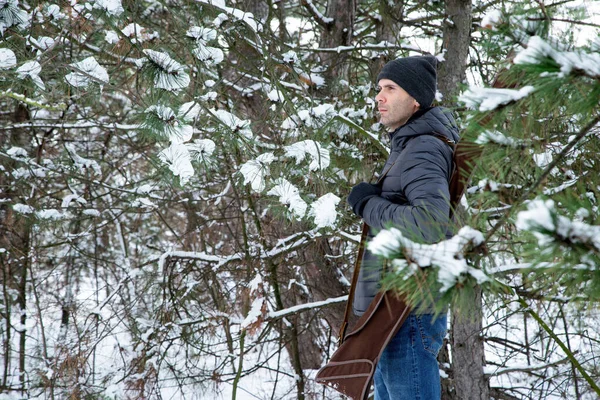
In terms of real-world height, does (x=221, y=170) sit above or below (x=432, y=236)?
above

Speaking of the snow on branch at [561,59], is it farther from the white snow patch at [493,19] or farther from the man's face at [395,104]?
the man's face at [395,104]

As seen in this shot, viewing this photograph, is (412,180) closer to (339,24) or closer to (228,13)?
(228,13)

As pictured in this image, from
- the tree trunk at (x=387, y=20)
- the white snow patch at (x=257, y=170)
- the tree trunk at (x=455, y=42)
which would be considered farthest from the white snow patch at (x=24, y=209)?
the tree trunk at (x=455, y=42)

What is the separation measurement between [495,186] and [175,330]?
3.44 metres

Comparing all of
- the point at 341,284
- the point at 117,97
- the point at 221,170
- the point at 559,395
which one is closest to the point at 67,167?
the point at 221,170

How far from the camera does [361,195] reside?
205 cm

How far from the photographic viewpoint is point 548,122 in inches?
86.1

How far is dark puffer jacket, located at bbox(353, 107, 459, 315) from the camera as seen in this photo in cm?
182

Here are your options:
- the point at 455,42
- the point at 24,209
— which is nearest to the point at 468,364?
the point at 455,42

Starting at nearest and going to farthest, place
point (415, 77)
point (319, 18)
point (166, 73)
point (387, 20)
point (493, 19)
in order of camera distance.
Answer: point (493, 19) < point (415, 77) < point (166, 73) < point (387, 20) < point (319, 18)

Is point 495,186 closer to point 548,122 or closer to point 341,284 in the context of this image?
point 548,122

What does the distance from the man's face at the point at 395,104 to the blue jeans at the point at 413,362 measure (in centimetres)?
74

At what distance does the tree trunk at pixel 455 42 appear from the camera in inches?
155

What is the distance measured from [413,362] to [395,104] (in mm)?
951
